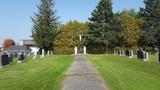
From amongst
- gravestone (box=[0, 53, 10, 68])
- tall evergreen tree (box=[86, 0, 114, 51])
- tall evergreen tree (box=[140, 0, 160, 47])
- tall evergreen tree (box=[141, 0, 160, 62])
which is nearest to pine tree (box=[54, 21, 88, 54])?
tall evergreen tree (box=[86, 0, 114, 51])

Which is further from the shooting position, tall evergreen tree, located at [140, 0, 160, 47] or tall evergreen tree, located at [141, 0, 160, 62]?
tall evergreen tree, located at [140, 0, 160, 47]

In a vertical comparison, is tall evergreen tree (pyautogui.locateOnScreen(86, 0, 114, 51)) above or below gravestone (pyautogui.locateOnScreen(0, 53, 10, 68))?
above

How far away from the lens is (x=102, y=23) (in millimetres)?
91312

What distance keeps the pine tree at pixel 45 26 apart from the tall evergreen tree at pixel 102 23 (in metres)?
9.06

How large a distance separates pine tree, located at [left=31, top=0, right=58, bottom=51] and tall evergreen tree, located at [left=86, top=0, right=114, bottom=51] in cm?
906

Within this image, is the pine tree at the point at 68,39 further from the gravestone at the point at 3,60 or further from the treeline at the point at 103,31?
the gravestone at the point at 3,60

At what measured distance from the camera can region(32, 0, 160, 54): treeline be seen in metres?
90.5

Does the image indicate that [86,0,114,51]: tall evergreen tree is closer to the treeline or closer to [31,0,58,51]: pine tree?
the treeline

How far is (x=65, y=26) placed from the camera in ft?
333

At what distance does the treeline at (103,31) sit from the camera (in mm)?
90500

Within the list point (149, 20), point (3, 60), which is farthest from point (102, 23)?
point (3, 60)

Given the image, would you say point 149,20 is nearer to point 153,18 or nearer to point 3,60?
point 153,18

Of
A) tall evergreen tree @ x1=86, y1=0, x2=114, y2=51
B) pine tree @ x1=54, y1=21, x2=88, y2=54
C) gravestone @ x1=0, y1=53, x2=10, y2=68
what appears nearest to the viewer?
gravestone @ x1=0, y1=53, x2=10, y2=68

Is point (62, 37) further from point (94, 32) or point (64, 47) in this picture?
point (94, 32)
